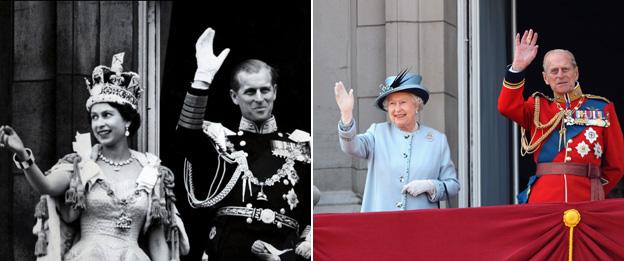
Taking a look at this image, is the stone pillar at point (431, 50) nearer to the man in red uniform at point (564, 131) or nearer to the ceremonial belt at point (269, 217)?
the man in red uniform at point (564, 131)

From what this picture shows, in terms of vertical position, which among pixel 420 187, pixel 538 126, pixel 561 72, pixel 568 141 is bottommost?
pixel 420 187

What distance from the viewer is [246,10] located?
47.3ft

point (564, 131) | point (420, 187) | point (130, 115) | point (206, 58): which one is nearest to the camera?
point (564, 131)

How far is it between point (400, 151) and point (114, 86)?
2567 mm

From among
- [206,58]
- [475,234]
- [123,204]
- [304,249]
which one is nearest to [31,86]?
[123,204]

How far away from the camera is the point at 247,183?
1382cm

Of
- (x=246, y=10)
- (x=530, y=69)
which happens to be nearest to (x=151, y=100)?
(x=246, y=10)

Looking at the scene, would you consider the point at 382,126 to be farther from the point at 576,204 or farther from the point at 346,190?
the point at 576,204

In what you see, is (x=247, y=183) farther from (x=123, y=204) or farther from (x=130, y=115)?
(x=130, y=115)

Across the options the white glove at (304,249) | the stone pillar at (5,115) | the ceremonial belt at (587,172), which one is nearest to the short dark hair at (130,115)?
the stone pillar at (5,115)

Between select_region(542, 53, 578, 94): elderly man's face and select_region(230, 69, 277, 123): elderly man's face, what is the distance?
2.16 meters

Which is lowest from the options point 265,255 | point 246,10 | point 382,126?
point 265,255

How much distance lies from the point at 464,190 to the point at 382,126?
0.76m

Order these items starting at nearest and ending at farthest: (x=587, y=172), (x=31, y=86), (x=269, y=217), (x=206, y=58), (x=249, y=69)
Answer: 1. (x=587, y=172)
2. (x=269, y=217)
3. (x=249, y=69)
4. (x=206, y=58)
5. (x=31, y=86)
